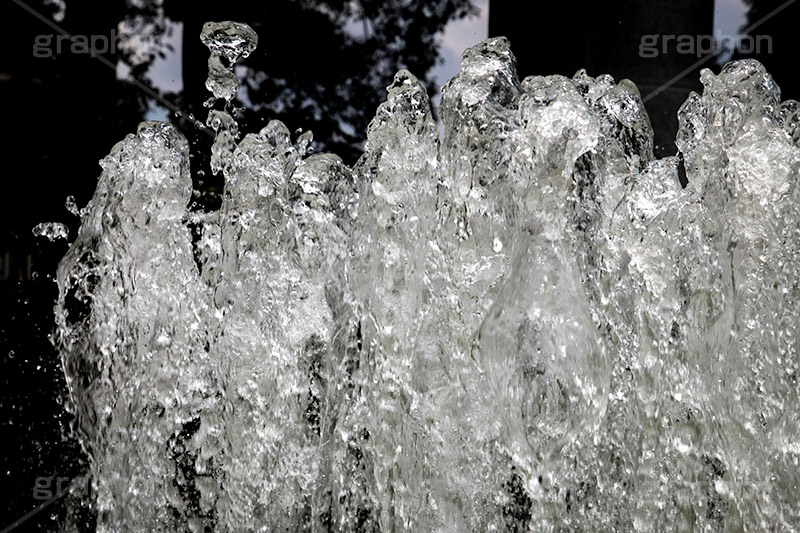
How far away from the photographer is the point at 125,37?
847 centimetres

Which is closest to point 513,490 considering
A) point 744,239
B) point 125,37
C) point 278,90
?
point 744,239

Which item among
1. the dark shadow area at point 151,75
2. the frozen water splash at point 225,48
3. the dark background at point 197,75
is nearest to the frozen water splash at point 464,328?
the frozen water splash at point 225,48

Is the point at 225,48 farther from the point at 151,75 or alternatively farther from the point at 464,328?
the point at 151,75

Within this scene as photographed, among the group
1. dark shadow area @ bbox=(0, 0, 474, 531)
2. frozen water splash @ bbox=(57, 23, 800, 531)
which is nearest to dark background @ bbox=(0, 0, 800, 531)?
dark shadow area @ bbox=(0, 0, 474, 531)

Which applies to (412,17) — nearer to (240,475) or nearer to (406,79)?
(406,79)

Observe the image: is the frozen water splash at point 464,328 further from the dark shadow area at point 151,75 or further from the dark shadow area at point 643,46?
the dark shadow area at point 151,75

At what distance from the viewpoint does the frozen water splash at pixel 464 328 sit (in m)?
2.27

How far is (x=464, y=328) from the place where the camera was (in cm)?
253

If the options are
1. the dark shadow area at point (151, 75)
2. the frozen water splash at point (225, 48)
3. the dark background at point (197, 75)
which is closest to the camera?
the frozen water splash at point (225, 48)

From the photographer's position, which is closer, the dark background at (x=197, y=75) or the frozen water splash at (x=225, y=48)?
the frozen water splash at (x=225, y=48)

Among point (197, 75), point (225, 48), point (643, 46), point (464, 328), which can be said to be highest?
point (197, 75)

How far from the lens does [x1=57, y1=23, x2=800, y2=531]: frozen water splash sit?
7.45ft

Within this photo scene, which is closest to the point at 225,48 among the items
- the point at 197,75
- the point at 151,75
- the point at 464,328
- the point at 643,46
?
the point at 464,328

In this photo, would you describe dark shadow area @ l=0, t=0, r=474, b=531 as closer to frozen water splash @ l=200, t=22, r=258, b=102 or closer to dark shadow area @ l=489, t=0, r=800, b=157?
dark shadow area @ l=489, t=0, r=800, b=157
